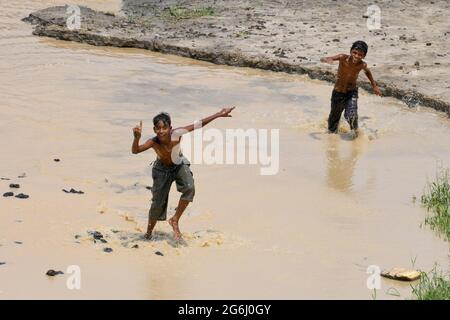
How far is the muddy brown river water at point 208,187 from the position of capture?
714 cm

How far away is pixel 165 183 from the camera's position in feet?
25.1

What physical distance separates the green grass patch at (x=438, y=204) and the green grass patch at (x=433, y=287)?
3.80ft

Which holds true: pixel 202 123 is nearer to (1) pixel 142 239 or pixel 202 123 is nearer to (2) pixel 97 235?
(1) pixel 142 239

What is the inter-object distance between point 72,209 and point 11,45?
7.95 m

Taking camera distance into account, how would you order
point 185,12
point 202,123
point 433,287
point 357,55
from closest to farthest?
1. point 433,287
2. point 202,123
3. point 357,55
4. point 185,12

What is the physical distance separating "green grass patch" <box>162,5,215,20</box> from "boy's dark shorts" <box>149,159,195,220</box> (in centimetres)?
1029

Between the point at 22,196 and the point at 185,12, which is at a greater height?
the point at 185,12

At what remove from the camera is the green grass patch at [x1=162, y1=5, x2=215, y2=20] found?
696 inches

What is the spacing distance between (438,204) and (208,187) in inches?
91.1

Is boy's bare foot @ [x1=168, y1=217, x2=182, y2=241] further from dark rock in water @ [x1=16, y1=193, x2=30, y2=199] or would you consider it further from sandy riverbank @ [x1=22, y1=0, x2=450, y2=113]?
sandy riverbank @ [x1=22, y1=0, x2=450, y2=113]

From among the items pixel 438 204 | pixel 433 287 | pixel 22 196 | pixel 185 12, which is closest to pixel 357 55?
pixel 438 204

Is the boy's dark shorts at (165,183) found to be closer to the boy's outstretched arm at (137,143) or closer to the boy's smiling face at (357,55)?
the boy's outstretched arm at (137,143)

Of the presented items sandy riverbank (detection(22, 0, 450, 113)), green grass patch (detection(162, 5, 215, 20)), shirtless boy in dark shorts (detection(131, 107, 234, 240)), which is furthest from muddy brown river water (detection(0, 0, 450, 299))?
green grass patch (detection(162, 5, 215, 20))
